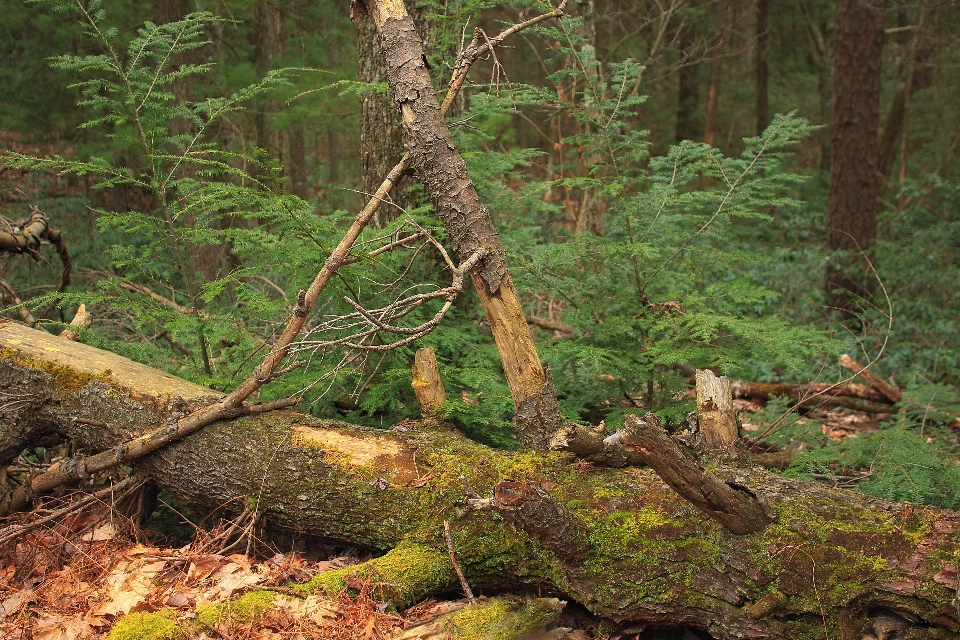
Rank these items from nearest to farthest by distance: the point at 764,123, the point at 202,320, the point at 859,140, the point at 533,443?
the point at 533,443, the point at 202,320, the point at 859,140, the point at 764,123

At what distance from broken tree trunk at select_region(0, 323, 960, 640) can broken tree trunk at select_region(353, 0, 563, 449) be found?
0.25m

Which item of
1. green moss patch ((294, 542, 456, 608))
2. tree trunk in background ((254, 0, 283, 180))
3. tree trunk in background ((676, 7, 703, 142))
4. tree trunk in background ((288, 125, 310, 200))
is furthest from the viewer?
tree trunk in background ((676, 7, 703, 142))

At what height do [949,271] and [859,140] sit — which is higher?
[859,140]

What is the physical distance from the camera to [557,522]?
2.92 meters

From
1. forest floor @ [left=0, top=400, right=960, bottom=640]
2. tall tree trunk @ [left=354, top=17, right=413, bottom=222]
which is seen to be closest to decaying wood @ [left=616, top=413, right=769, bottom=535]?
forest floor @ [left=0, top=400, right=960, bottom=640]

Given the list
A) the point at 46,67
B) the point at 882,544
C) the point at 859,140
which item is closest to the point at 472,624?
the point at 882,544

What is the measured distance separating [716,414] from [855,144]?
787 cm

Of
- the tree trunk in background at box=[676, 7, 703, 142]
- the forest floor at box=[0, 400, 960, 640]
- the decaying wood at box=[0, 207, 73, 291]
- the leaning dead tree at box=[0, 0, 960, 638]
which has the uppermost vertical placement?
the tree trunk in background at box=[676, 7, 703, 142]

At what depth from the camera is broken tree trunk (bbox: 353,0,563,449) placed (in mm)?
3516

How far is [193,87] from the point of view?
9.26 metres

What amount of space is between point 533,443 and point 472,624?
1.01 metres

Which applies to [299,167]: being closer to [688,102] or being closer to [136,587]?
[688,102]

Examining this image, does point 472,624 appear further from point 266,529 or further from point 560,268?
point 560,268

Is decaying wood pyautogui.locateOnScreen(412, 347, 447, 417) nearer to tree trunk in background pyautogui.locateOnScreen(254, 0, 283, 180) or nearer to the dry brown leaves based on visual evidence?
the dry brown leaves
